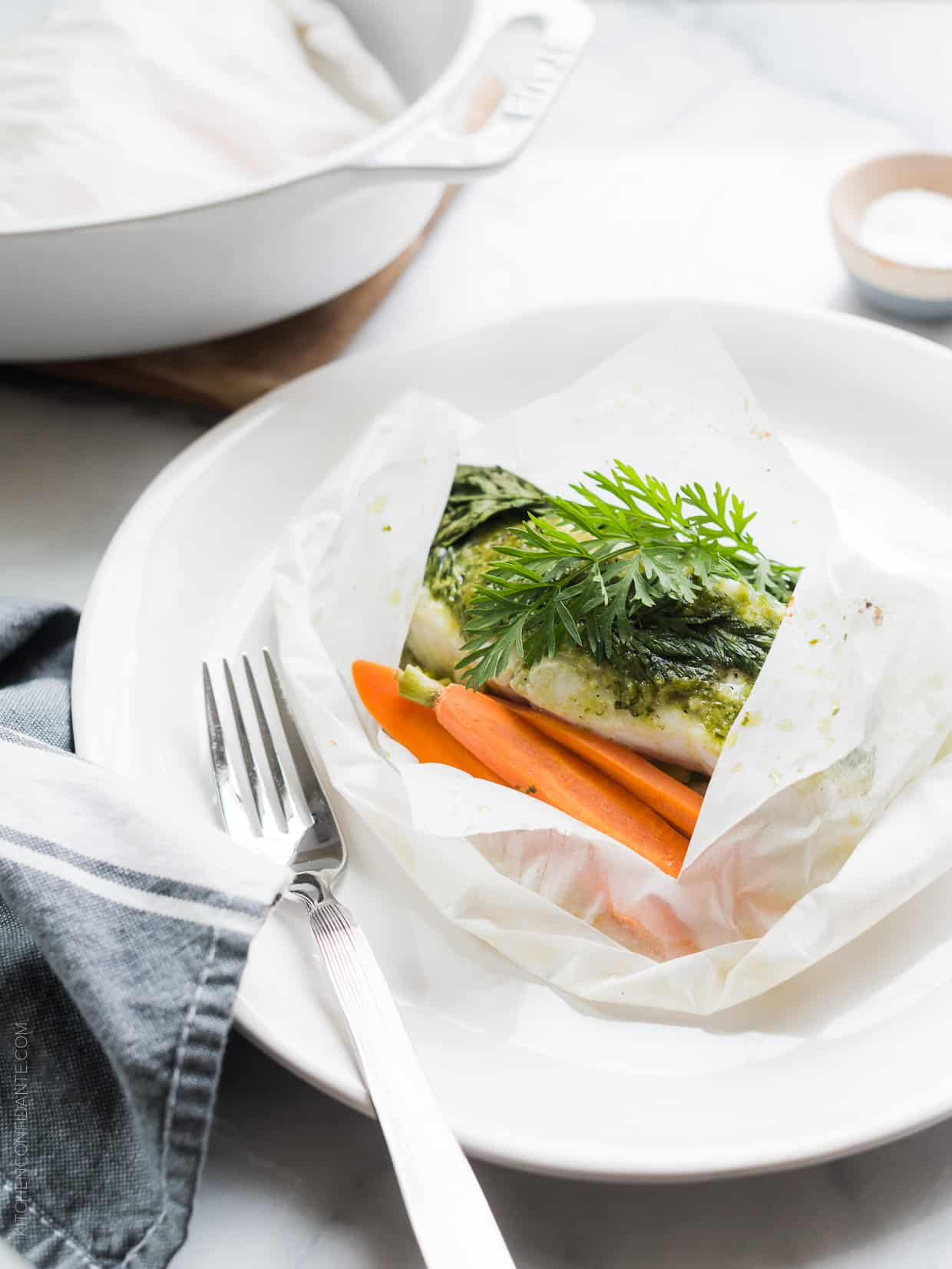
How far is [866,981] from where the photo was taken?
3.11ft

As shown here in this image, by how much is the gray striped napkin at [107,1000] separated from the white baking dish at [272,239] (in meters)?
0.60

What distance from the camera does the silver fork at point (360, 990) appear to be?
0.74 m

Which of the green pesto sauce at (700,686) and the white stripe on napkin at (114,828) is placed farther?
the green pesto sauce at (700,686)

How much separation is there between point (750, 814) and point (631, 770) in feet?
0.42

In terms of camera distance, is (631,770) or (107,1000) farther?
(631,770)

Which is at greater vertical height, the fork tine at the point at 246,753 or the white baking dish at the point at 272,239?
the white baking dish at the point at 272,239

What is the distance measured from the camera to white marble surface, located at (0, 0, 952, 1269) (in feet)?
2.85

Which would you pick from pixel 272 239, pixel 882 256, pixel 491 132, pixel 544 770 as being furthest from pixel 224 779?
pixel 882 256

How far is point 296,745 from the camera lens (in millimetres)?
1156

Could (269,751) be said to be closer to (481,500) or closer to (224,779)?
(224,779)

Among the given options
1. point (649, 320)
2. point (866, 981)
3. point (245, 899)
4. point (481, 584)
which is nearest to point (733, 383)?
point (649, 320)

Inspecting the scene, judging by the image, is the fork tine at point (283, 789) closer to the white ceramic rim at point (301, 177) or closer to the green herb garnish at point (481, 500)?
the green herb garnish at point (481, 500)

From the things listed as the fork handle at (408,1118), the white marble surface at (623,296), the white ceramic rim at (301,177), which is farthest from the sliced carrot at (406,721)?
the white ceramic rim at (301,177)

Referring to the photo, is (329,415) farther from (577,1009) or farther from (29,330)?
(577,1009)
